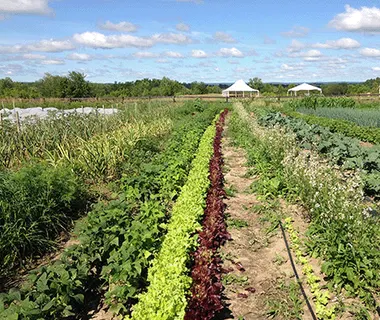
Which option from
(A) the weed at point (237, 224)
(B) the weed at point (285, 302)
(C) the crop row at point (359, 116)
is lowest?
(B) the weed at point (285, 302)

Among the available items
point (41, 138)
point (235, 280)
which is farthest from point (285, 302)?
point (41, 138)

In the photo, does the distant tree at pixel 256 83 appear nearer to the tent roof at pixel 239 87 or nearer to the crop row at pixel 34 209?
the tent roof at pixel 239 87

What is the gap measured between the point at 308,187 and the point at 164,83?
68696 mm

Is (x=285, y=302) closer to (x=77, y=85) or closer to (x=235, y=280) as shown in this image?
(x=235, y=280)

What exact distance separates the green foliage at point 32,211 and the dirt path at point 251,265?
272cm

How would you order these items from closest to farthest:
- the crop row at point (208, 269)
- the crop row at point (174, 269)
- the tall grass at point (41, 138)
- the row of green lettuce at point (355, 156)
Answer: the crop row at point (174, 269), the crop row at point (208, 269), the row of green lettuce at point (355, 156), the tall grass at point (41, 138)

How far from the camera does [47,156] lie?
852cm

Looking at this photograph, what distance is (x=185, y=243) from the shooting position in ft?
13.9

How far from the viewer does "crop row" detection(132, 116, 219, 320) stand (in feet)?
10.2

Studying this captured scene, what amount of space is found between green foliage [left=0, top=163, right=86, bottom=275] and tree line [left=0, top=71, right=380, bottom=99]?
4275 centimetres

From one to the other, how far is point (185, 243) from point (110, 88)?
232ft

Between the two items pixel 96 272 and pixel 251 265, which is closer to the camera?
pixel 96 272

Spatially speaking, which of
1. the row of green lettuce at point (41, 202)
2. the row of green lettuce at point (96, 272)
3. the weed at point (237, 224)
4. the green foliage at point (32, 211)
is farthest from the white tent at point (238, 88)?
the row of green lettuce at point (96, 272)

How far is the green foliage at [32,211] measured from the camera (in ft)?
16.3
